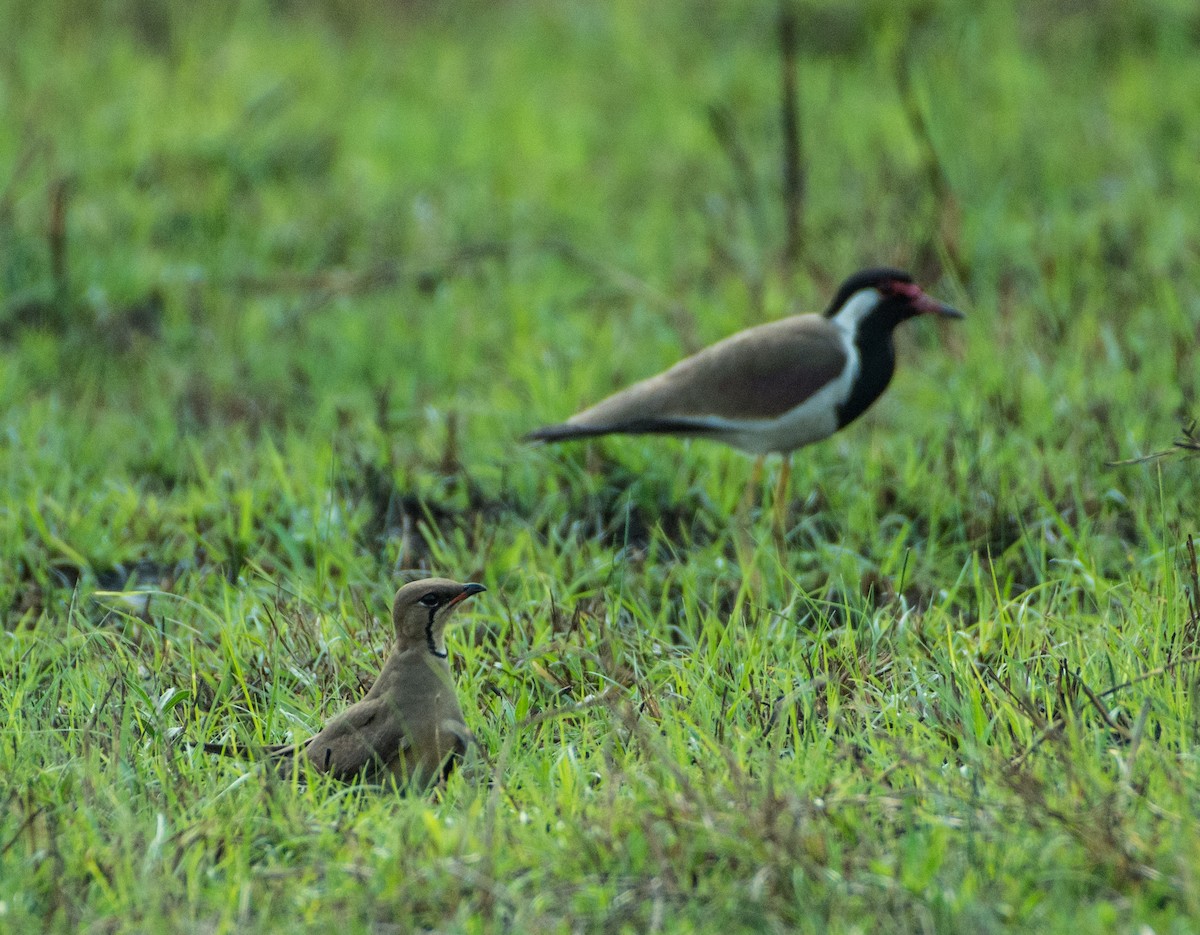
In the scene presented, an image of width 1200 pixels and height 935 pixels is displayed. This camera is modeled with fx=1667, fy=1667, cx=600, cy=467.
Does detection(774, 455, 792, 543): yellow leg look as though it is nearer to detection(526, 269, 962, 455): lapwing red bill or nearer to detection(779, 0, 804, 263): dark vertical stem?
detection(526, 269, 962, 455): lapwing red bill

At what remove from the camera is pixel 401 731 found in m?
3.62

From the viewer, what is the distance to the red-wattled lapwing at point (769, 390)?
5215 mm

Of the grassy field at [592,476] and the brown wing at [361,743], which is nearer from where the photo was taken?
the grassy field at [592,476]

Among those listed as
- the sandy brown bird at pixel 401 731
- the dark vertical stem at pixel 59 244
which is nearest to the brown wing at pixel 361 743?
the sandy brown bird at pixel 401 731

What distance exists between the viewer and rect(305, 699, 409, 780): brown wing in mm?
3615

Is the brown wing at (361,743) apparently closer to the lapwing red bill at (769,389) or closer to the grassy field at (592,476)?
the grassy field at (592,476)

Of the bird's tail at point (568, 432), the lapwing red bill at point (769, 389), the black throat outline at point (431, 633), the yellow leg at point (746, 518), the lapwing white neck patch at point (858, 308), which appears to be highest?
the lapwing white neck patch at point (858, 308)

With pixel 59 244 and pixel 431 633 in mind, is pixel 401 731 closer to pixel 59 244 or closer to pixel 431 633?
pixel 431 633

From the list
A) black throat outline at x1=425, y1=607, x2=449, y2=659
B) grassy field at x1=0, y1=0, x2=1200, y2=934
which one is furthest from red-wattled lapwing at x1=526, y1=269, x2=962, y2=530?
black throat outline at x1=425, y1=607, x2=449, y2=659

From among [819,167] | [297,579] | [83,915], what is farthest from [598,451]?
[819,167]

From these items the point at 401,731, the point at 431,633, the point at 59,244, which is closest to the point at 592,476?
the point at 431,633

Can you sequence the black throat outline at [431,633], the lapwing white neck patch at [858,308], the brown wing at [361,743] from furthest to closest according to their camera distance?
the lapwing white neck patch at [858,308] → the black throat outline at [431,633] → the brown wing at [361,743]

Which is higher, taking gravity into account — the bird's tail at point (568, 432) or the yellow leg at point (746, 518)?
the bird's tail at point (568, 432)

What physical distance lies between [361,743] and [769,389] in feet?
6.83
